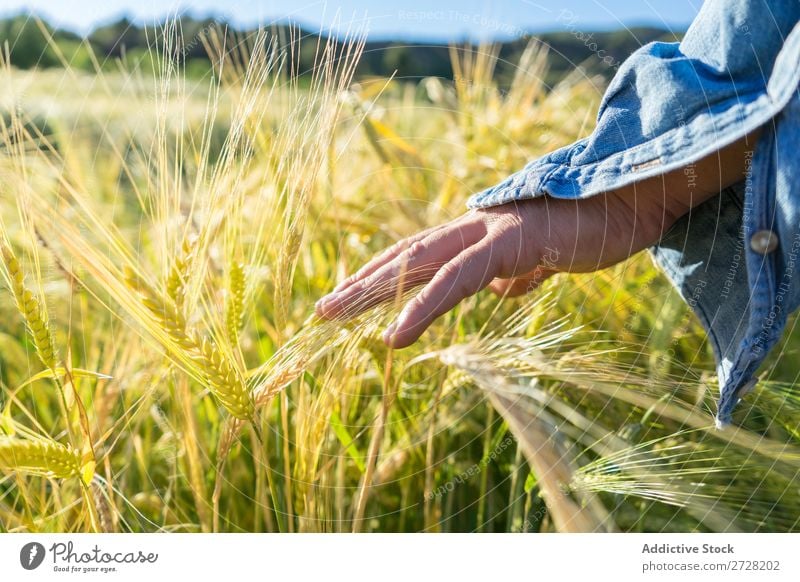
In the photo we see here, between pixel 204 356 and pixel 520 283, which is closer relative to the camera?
pixel 204 356

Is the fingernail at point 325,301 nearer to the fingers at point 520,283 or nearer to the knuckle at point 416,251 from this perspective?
the knuckle at point 416,251

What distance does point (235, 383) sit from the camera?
48 centimetres

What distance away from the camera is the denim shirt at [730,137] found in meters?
0.47

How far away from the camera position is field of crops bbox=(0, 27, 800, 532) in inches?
20.3

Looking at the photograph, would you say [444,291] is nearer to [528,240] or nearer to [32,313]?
[528,240]

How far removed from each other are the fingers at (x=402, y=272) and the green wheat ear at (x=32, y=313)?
0.63 feet

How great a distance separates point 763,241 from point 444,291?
0.23m

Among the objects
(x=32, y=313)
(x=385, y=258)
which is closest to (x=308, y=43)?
(x=385, y=258)

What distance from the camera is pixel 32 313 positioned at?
464mm

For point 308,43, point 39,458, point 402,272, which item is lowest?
point 39,458

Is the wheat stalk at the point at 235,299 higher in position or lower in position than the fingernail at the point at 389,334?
higher

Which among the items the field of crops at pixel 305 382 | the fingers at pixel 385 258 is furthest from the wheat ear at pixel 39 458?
the fingers at pixel 385 258
